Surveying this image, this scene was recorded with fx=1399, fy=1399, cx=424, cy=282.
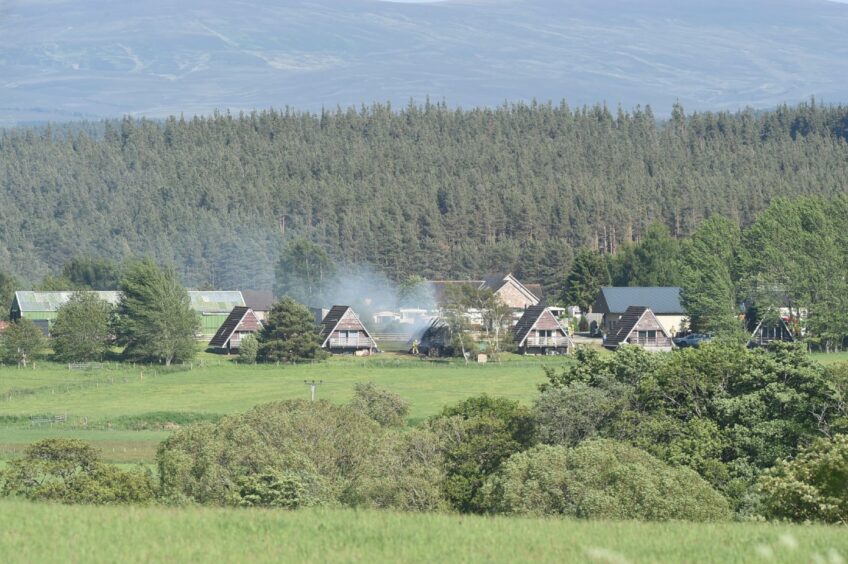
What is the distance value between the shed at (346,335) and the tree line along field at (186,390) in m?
3.55

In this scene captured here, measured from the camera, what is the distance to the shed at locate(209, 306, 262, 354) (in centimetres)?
10162

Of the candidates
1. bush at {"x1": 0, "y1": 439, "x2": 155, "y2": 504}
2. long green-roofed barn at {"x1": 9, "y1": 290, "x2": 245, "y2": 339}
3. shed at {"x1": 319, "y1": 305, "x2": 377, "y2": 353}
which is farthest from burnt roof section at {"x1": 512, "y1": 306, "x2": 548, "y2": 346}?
bush at {"x1": 0, "y1": 439, "x2": 155, "y2": 504}

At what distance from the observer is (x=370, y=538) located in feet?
62.9

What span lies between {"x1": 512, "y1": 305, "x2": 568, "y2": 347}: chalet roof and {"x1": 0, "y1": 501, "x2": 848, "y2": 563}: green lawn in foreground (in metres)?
76.4

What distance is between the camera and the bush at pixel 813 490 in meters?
26.6

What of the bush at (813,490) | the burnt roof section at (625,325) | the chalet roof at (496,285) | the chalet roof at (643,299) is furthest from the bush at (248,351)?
the bush at (813,490)

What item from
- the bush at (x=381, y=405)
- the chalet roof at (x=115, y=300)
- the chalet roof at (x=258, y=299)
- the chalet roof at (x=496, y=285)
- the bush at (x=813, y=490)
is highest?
the bush at (x=813, y=490)

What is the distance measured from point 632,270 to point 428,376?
172 feet

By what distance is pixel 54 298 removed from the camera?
120 metres

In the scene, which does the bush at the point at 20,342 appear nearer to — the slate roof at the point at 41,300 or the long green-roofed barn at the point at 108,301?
the long green-roofed barn at the point at 108,301

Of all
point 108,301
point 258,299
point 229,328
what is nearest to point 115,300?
point 108,301

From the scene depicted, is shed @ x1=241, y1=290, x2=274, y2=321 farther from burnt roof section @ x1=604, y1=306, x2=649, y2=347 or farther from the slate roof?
burnt roof section @ x1=604, y1=306, x2=649, y2=347

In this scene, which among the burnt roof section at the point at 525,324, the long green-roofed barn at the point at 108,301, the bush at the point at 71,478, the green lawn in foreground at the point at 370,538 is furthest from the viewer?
the long green-roofed barn at the point at 108,301

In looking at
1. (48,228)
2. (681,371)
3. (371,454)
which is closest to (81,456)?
(371,454)
